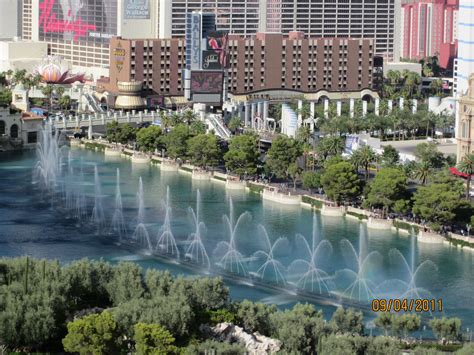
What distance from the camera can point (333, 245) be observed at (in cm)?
6762

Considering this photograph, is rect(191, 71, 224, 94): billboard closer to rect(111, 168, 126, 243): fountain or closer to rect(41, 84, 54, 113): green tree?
rect(41, 84, 54, 113): green tree

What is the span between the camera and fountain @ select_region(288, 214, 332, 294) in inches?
2332

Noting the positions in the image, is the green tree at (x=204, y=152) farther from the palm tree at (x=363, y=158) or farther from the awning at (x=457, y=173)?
the awning at (x=457, y=173)

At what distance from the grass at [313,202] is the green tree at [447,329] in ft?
91.7

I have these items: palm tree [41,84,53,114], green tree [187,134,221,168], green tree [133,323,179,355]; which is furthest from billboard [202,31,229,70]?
green tree [133,323,179,355]

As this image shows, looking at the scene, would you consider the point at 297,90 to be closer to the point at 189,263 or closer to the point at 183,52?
the point at 183,52

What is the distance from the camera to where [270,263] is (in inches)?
2485

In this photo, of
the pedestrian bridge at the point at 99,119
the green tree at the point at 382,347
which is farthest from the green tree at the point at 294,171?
the green tree at the point at 382,347

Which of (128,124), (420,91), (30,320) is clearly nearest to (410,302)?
(30,320)

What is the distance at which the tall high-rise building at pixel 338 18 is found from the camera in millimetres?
137750

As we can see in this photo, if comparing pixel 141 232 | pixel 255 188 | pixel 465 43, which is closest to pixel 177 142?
pixel 255 188

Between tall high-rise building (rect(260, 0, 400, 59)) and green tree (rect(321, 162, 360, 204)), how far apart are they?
2368 inches

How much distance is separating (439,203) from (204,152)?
22.4 meters

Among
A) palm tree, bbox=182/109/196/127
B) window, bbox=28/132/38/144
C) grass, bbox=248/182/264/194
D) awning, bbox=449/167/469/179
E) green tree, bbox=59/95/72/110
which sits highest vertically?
green tree, bbox=59/95/72/110
